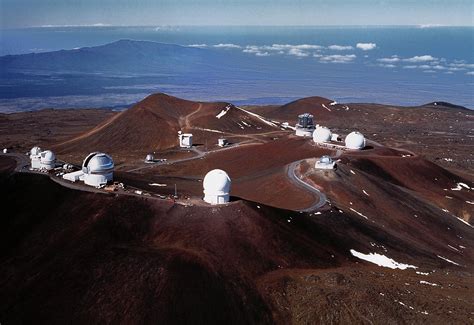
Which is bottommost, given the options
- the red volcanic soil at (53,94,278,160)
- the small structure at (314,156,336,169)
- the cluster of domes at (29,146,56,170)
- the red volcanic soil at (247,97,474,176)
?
the red volcanic soil at (247,97,474,176)

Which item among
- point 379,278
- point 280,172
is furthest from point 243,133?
point 379,278

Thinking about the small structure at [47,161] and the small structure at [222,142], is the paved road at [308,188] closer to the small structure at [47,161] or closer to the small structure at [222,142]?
the small structure at [47,161]

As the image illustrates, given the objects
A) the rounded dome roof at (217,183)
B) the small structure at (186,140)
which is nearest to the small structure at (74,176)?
the rounded dome roof at (217,183)

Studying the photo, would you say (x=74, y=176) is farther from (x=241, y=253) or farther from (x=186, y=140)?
(x=186, y=140)

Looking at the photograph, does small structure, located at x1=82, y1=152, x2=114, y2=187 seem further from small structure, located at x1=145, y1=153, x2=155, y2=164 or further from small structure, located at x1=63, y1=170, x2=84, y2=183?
small structure, located at x1=145, y1=153, x2=155, y2=164

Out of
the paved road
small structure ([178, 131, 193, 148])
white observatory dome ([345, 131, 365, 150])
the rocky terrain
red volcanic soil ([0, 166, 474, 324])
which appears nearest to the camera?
red volcanic soil ([0, 166, 474, 324])

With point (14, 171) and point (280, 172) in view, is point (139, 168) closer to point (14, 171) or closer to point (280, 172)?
point (280, 172)

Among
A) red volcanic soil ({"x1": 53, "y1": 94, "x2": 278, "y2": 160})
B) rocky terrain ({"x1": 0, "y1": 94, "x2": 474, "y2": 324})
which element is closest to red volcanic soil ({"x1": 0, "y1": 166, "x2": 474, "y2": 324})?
rocky terrain ({"x1": 0, "y1": 94, "x2": 474, "y2": 324})
